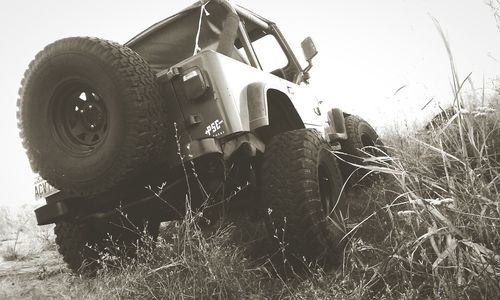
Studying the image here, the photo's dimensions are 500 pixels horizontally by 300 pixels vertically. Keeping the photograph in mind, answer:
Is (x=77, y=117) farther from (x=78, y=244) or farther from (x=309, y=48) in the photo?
(x=309, y=48)

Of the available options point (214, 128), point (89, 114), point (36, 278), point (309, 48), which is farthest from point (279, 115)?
point (36, 278)

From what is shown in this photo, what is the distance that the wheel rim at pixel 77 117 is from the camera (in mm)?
2158

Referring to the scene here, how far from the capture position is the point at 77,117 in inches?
87.5

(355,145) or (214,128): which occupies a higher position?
(214,128)

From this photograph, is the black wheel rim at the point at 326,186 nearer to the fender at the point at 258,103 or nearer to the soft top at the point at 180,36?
the fender at the point at 258,103

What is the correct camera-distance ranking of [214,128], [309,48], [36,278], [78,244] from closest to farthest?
[214,128] < [78,244] < [36,278] < [309,48]

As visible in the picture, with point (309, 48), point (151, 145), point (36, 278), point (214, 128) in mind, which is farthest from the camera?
point (309, 48)

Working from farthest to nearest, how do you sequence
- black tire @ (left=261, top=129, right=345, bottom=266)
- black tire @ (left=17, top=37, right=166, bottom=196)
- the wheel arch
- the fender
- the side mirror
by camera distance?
the side mirror → the wheel arch → the fender → black tire @ (left=261, top=129, right=345, bottom=266) → black tire @ (left=17, top=37, right=166, bottom=196)

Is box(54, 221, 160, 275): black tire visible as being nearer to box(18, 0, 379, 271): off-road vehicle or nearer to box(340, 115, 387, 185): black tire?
box(18, 0, 379, 271): off-road vehicle

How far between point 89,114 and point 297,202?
1.25 metres

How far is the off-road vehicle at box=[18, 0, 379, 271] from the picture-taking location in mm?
1991

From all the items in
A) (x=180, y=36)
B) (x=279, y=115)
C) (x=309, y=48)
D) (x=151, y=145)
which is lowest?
(x=279, y=115)

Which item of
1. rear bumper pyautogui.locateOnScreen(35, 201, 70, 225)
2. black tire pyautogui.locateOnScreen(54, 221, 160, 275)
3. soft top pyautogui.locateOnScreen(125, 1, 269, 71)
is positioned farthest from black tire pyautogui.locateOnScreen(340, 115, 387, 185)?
rear bumper pyautogui.locateOnScreen(35, 201, 70, 225)

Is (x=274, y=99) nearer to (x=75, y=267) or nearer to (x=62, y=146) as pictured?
(x=62, y=146)
